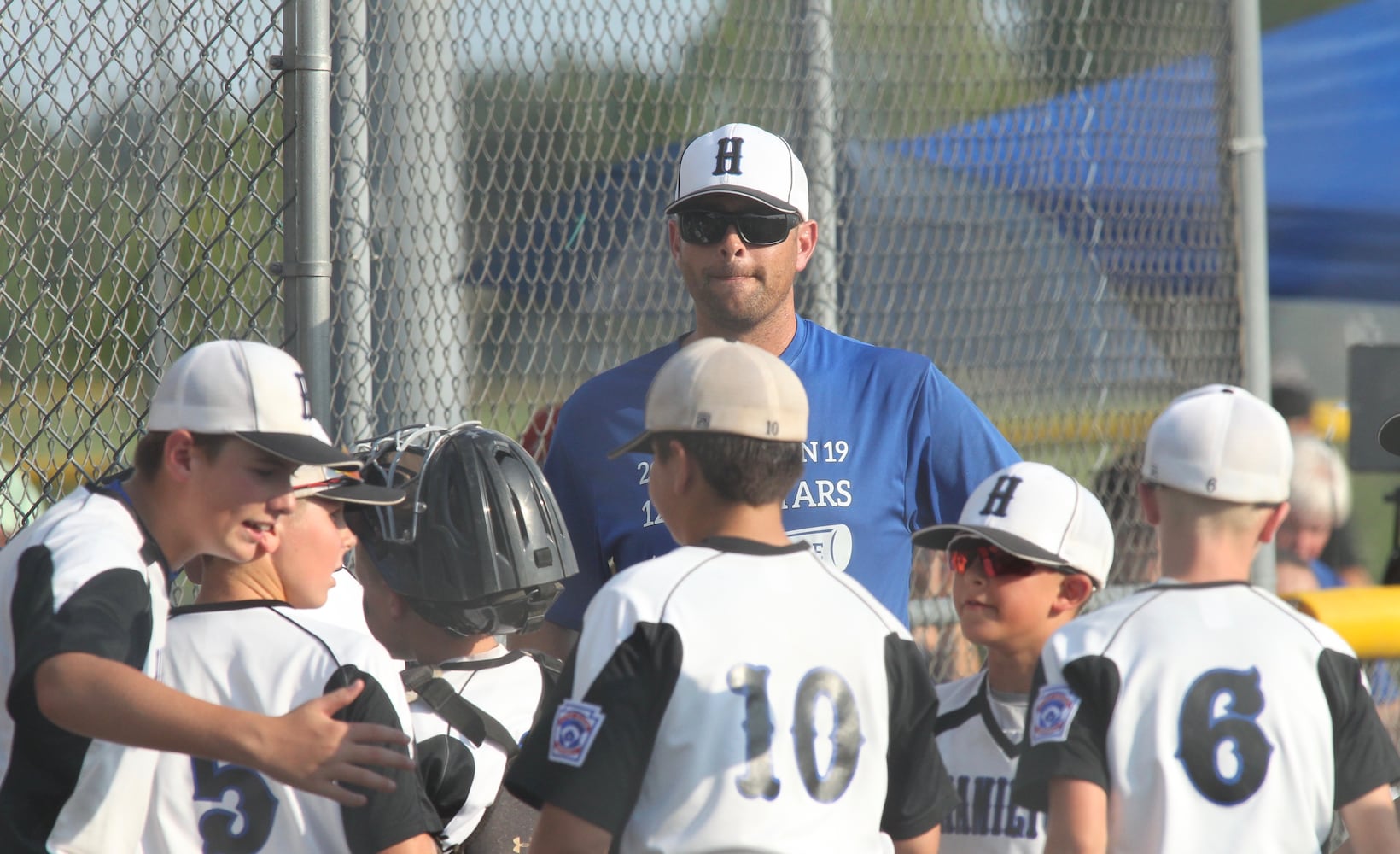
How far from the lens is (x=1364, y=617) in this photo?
5.02m

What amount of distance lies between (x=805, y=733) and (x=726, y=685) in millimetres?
142

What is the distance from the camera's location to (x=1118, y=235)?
213 inches

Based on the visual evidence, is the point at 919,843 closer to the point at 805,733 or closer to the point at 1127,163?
the point at 805,733

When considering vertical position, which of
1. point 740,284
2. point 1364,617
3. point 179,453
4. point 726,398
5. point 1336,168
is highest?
point 1336,168

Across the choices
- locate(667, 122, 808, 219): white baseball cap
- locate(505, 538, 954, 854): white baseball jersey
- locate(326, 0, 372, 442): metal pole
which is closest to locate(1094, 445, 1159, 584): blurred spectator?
locate(667, 122, 808, 219): white baseball cap

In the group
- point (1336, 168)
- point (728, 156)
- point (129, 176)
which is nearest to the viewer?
point (728, 156)

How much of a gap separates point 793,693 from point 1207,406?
1.02m

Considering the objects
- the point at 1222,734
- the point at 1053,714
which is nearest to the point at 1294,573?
the point at 1222,734

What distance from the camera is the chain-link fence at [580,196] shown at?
3.67m

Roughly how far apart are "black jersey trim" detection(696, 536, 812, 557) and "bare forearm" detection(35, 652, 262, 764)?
0.69 metres

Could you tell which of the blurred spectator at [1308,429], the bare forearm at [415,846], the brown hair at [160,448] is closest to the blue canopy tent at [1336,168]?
the blurred spectator at [1308,429]

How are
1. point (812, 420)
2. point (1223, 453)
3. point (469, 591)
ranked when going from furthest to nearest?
point (812, 420) → point (469, 591) → point (1223, 453)

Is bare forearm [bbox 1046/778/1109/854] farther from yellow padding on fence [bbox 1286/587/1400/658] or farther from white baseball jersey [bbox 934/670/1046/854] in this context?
yellow padding on fence [bbox 1286/587/1400/658]

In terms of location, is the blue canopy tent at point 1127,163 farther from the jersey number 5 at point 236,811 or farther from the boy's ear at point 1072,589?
the jersey number 5 at point 236,811
